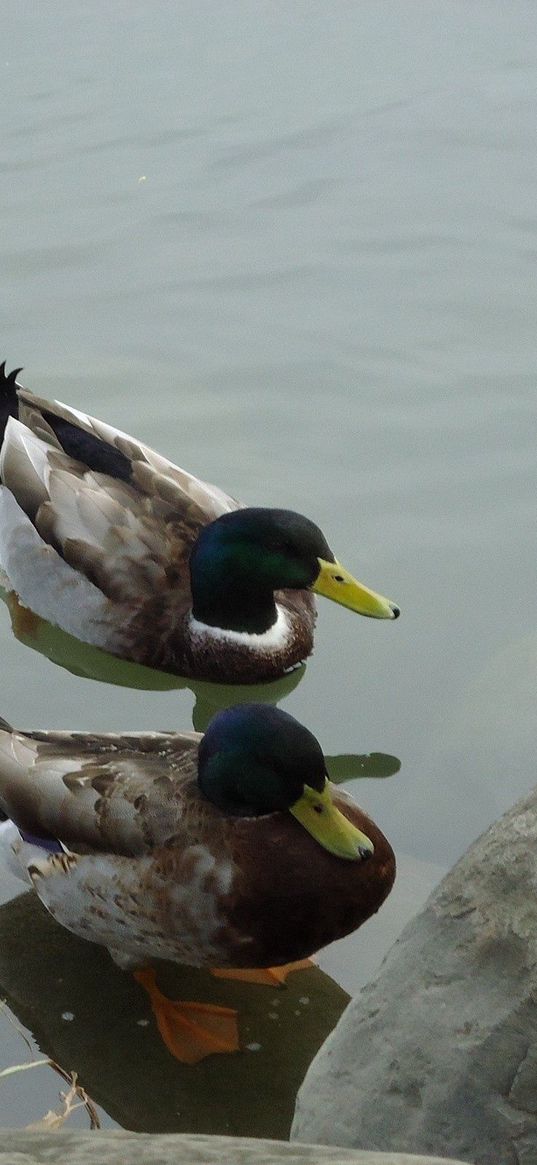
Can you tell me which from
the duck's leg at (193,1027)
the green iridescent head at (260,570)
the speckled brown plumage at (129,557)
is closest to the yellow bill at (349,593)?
the green iridescent head at (260,570)

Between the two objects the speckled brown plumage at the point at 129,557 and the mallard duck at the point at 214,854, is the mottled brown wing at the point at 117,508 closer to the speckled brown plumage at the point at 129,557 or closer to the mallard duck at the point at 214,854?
the speckled brown plumage at the point at 129,557

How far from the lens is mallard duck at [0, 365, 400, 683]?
5543 mm

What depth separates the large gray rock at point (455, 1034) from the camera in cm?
255

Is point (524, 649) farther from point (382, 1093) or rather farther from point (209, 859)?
point (382, 1093)

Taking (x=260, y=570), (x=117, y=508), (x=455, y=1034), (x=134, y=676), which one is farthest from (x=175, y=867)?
(x=117, y=508)

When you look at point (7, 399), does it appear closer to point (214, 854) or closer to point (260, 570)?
point (260, 570)

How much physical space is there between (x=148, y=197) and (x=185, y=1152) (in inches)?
275

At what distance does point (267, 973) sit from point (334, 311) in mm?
3743

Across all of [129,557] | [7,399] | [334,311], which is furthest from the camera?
[334,311]

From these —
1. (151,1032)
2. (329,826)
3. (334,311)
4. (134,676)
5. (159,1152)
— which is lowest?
(134,676)

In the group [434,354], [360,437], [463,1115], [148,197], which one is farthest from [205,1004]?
[148,197]

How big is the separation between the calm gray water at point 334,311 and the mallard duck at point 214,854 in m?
0.34

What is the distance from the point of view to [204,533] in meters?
5.41

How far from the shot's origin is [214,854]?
12.4 feet
